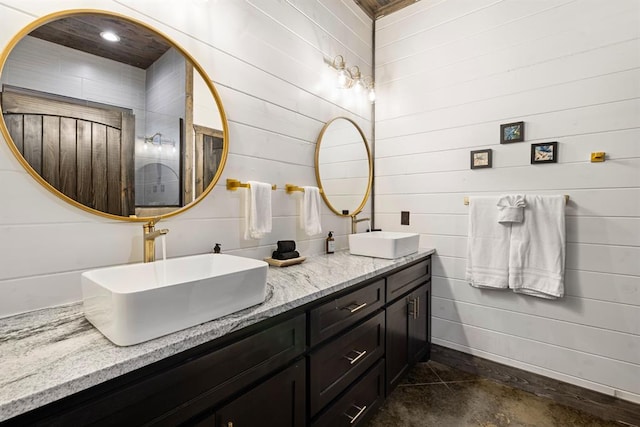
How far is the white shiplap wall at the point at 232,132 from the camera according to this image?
3.16 ft

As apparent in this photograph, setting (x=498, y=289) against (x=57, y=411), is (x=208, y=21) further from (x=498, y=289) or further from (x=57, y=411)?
(x=498, y=289)

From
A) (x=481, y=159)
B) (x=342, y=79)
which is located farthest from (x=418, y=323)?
(x=342, y=79)

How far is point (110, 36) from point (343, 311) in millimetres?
1458

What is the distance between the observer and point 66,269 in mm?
1045

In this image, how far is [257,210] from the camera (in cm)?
158

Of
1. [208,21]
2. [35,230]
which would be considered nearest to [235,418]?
[35,230]

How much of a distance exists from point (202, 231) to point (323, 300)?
0.66 metres

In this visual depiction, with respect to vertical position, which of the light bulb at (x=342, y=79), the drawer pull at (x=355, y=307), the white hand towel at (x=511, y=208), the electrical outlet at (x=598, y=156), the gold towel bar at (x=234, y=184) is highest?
the light bulb at (x=342, y=79)

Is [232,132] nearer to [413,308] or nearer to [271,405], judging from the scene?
[271,405]

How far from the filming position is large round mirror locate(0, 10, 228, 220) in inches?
38.6

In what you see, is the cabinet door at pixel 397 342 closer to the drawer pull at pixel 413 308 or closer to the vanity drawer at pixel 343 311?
the drawer pull at pixel 413 308

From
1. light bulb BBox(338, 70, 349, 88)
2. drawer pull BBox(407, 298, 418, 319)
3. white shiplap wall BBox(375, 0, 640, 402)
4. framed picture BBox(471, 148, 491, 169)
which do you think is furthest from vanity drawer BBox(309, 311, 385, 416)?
light bulb BBox(338, 70, 349, 88)

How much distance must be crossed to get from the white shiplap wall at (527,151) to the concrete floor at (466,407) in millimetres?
193

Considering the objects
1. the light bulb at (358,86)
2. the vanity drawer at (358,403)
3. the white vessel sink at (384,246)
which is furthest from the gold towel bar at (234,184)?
the light bulb at (358,86)
